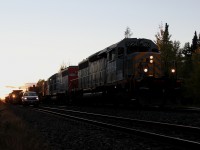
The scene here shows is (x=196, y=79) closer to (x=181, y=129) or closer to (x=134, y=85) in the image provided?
(x=134, y=85)

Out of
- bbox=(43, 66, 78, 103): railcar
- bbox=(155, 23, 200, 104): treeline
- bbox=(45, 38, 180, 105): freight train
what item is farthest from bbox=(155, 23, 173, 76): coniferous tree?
bbox=(45, 38, 180, 105): freight train

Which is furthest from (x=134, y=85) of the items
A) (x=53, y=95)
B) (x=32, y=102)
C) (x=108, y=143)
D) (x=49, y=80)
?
(x=49, y=80)

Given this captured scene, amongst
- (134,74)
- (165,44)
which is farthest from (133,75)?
(165,44)

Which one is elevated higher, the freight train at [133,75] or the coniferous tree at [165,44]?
the coniferous tree at [165,44]

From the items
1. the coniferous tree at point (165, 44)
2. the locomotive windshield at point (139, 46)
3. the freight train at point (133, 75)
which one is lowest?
the freight train at point (133, 75)

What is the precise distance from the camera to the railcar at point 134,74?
18.8m

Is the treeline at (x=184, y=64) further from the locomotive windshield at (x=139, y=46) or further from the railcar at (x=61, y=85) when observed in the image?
the locomotive windshield at (x=139, y=46)

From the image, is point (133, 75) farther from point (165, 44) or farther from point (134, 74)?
point (165, 44)

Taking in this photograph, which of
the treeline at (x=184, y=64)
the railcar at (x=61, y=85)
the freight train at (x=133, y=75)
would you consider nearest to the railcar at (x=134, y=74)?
the freight train at (x=133, y=75)

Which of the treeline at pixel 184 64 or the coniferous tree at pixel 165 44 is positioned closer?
the treeline at pixel 184 64

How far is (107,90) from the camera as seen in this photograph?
2234cm

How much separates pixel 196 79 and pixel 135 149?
3892 centimetres

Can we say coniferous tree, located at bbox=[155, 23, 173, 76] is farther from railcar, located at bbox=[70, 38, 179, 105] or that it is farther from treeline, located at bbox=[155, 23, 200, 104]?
railcar, located at bbox=[70, 38, 179, 105]

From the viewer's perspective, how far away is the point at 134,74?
19578mm
